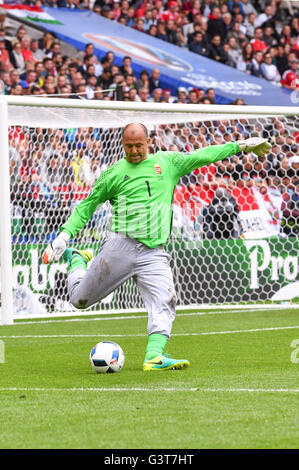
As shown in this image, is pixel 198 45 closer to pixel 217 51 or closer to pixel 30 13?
pixel 217 51

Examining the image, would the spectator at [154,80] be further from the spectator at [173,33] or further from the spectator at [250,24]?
the spectator at [250,24]

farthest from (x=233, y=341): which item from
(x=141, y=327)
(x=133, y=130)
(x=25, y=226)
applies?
(x=25, y=226)

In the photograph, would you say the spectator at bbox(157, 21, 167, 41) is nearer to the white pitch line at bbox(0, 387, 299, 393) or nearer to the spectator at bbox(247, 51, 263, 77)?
the spectator at bbox(247, 51, 263, 77)

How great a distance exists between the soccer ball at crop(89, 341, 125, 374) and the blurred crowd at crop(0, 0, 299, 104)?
1263 centimetres

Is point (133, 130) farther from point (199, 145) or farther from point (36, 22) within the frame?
point (36, 22)

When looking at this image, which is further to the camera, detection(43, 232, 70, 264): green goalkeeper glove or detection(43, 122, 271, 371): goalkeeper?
detection(43, 122, 271, 371): goalkeeper

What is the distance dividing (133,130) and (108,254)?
1020 millimetres

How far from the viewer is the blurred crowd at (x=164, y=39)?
20078mm

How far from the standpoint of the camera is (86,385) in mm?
6426

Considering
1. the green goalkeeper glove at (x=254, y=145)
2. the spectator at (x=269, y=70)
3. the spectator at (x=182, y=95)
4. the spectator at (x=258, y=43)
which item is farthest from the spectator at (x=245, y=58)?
the green goalkeeper glove at (x=254, y=145)

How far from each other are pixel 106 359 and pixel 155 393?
127 cm

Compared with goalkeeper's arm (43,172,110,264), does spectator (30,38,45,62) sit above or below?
above

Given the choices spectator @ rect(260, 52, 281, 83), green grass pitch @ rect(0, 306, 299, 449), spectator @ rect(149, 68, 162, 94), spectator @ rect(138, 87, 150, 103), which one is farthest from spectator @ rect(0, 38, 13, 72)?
green grass pitch @ rect(0, 306, 299, 449)

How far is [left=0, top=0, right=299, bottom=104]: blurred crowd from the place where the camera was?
65.9 ft
